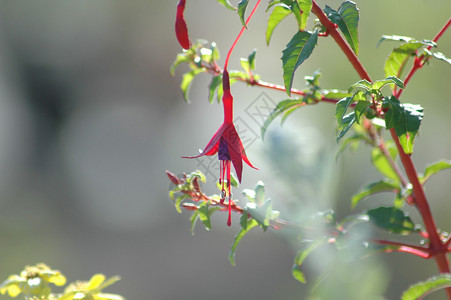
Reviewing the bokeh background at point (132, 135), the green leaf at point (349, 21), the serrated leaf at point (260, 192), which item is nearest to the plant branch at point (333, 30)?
the green leaf at point (349, 21)

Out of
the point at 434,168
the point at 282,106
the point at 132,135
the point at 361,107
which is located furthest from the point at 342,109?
the point at 132,135

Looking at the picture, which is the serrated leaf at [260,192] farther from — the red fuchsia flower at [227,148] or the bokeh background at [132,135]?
the bokeh background at [132,135]

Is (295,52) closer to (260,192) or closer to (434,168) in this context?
(260,192)

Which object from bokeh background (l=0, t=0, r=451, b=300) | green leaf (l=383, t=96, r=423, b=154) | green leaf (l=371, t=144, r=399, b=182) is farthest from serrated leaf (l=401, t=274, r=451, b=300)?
bokeh background (l=0, t=0, r=451, b=300)

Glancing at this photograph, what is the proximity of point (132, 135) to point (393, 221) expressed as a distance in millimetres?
3096

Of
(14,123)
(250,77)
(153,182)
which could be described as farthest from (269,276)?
(250,77)

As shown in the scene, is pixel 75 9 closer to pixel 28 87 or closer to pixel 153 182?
pixel 28 87

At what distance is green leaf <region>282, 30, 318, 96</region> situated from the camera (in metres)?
0.40

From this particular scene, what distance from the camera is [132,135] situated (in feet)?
11.6

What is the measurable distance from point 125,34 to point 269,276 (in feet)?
6.75

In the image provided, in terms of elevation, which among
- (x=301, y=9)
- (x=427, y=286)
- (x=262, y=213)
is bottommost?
(x=427, y=286)

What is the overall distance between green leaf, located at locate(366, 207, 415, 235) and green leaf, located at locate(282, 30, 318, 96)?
23 cm

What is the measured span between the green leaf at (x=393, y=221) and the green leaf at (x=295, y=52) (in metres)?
0.23

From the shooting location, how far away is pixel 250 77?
0.57 metres
